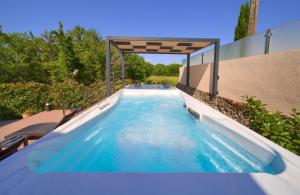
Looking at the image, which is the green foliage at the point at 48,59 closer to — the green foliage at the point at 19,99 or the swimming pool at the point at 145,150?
the green foliage at the point at 19,99

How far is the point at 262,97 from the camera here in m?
4.22

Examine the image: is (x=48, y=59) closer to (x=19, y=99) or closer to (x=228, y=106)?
(x=19, y=99)

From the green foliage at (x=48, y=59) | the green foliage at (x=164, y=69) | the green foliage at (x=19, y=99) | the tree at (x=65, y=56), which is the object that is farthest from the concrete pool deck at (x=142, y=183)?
the green foliage at (x=164, y=69)

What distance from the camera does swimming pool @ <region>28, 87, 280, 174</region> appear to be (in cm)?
248

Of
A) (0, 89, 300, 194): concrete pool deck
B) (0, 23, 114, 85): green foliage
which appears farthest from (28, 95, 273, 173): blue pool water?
(0, 23, 114, 85): green foliage

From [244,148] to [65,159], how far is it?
2983mm

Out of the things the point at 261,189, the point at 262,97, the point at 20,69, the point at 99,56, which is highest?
the point at 99,56

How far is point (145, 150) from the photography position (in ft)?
10.9

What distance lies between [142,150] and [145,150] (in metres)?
0.06

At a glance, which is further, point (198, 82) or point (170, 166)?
point (198, 82)

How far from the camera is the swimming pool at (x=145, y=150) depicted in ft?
8.12

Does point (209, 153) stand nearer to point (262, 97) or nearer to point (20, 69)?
point (262, 97)

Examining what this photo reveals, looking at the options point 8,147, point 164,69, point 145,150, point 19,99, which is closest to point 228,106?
point 145,150

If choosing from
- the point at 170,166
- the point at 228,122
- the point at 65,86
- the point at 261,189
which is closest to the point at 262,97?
the point at 228,122
